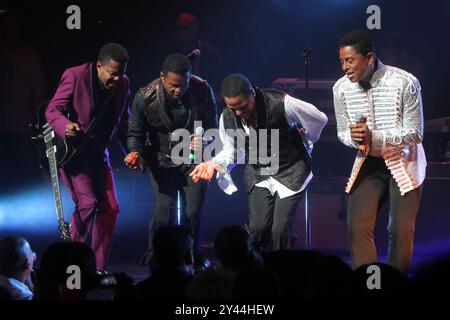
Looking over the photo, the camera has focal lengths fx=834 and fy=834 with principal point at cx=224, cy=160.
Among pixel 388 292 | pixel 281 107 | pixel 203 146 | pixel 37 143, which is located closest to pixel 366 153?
pixel 281 107

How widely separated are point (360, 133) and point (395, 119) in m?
0.45

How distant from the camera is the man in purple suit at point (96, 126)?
23.9ft

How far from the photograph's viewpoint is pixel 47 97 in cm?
1028

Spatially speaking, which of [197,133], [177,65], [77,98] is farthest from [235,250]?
[77,98]

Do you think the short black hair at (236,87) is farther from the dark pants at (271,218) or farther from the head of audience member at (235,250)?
the head of audience member at (235,250)

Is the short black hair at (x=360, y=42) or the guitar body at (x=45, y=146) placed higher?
the short black hair at (x=360, y=42)

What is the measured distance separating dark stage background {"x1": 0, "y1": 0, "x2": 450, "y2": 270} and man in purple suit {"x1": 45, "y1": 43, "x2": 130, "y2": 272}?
3.82 feet

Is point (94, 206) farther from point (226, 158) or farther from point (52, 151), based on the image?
point (226, 158)

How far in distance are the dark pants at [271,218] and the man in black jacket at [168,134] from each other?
0.55 metres

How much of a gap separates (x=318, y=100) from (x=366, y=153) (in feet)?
10.4

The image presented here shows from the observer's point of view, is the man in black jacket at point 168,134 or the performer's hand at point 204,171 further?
the man in black jacket at point 168,134

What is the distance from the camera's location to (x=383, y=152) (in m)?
6.27

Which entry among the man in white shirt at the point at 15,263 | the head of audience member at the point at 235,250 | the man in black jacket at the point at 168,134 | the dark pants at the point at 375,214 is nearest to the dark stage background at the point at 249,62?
the man in black jacket at the point at 168,134

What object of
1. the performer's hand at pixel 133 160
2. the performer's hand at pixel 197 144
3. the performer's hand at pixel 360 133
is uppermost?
the performer's hand at pixel 360 133
